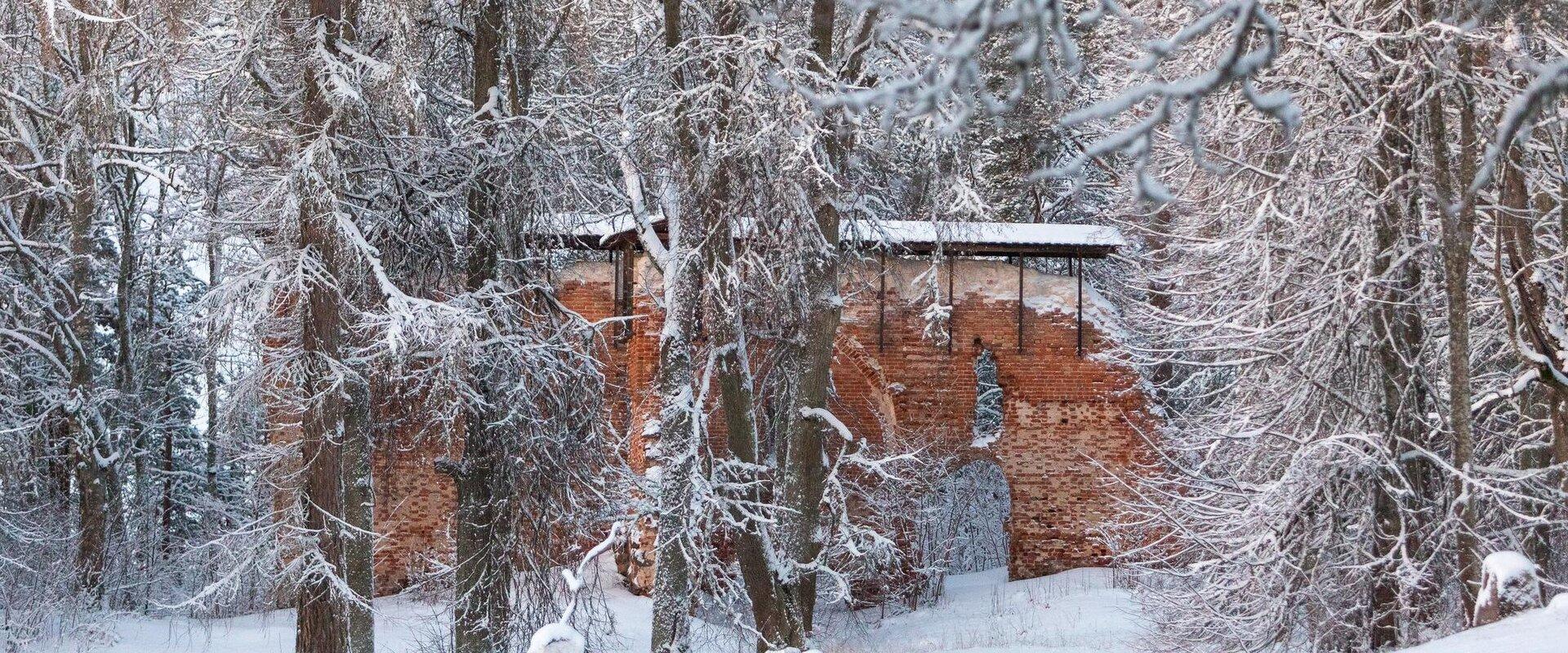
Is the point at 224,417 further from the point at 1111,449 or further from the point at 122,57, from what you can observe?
the point at 1111,449

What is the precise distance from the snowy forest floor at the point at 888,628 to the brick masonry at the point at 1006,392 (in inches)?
29.5

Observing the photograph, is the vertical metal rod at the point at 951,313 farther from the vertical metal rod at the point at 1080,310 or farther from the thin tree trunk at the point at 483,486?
the thin tree trunk at the point at 483,486

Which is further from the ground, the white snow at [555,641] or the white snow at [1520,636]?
the white snow at [1520,636]

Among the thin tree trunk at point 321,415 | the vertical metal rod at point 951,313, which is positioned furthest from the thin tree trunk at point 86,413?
the vertical metal rod at point 951,313

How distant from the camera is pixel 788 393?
449 inches

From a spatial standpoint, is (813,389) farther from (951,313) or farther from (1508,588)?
(951,313)

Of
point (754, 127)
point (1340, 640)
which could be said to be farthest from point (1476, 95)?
point (754, 127)

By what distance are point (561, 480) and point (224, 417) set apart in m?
2.60

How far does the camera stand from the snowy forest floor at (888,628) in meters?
13.2

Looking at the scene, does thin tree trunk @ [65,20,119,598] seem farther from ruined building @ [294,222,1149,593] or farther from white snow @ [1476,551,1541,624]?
white snow @ [1476,551,1541,624]

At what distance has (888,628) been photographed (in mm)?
15766

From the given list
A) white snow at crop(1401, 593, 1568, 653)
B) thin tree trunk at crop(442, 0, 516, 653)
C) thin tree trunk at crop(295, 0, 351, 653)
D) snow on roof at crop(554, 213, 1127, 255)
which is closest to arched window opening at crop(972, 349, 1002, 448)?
snow on roof at crop(554, 213, 1127, 255)

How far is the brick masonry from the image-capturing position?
1739 centimetres

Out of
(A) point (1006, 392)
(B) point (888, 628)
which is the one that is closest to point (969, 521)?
(A) point (1006, 392)
